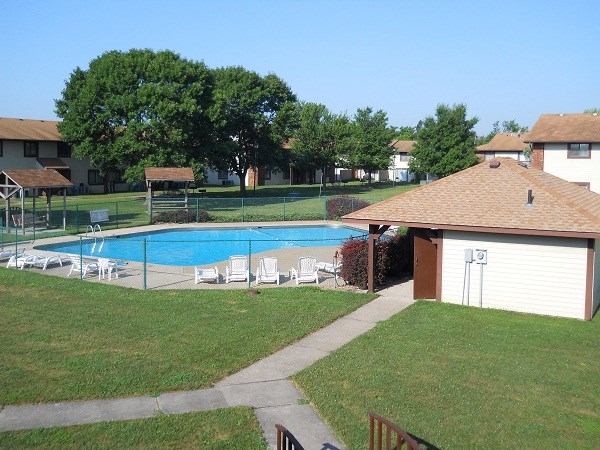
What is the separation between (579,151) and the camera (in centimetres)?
3588

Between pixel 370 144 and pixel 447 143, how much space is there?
11736 mm

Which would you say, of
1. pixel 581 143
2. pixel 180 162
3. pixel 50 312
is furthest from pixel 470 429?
pixel 180 162

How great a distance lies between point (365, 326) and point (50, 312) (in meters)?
8.03

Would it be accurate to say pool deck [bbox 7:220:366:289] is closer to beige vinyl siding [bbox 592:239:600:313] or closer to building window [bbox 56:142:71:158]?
beige vinyl siding [bbox 592:239:600:313]

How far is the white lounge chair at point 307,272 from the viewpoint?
21500mm

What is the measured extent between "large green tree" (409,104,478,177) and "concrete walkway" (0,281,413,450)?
168ft

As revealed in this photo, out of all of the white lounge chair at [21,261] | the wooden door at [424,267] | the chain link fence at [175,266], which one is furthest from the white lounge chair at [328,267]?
the white lounge chair at [21,261]

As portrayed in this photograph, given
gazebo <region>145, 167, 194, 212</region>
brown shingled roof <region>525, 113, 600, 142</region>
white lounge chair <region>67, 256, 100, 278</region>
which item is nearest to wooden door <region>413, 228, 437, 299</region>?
white lounge chair <region>67, 256, 100, 278</region>

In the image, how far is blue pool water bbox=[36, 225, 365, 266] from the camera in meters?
29.2

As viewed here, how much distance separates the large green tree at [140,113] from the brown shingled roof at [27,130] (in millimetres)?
6014

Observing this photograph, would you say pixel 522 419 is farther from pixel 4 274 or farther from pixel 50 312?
pixel 4 274

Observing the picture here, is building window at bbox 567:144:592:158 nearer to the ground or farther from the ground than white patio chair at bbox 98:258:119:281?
farther from the ground

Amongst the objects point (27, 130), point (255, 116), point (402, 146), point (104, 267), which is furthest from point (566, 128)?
point (402, 146)

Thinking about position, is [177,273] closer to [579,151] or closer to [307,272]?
[307,272]
